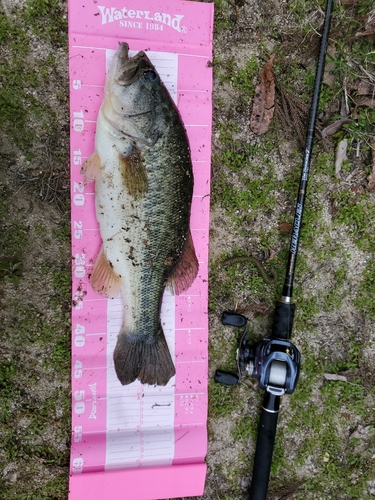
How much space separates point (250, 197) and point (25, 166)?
1.79 meters

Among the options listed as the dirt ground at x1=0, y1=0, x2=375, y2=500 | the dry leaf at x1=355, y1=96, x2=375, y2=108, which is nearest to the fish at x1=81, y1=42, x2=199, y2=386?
the dirt ground at x1=0, y1=0, x2=375, y2=500

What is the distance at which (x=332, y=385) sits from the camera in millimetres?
3193

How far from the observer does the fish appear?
7.93 ft

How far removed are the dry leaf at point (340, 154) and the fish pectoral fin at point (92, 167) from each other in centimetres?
199

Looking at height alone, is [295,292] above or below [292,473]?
above

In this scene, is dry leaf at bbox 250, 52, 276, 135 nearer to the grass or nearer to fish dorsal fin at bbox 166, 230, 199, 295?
the grass

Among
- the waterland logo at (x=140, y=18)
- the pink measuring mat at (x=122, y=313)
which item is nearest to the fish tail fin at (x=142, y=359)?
the pink measuring mat at (x=122, y=313)

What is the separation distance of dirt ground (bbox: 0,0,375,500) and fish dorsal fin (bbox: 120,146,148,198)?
629 millimetres

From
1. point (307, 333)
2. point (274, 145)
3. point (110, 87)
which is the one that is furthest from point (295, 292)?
point (110, 87)

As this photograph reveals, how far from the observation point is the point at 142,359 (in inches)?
109

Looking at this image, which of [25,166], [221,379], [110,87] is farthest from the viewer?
[221,379]

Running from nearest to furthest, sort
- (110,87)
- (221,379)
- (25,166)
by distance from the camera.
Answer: (110,87), (25,166), (221,379)

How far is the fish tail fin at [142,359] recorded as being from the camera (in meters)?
2.75

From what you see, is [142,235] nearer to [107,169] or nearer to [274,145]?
[107,169]
